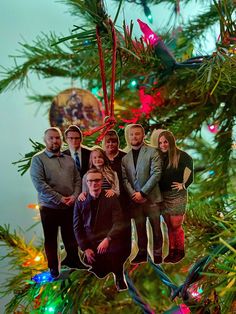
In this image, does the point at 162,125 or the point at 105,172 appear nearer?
the point at 105,172

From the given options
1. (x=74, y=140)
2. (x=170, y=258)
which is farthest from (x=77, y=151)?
(x=170, y=258)

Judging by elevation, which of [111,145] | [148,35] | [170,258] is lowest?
[170,258]

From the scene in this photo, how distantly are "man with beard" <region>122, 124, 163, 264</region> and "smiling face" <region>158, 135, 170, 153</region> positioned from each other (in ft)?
0.04

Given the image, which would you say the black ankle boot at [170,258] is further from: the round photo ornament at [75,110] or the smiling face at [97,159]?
the round photo ornament at [75,110]

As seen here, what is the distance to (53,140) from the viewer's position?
0.35 m

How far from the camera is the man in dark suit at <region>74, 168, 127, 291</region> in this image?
34cm

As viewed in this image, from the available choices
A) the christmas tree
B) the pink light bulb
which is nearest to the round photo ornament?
the christmas tree

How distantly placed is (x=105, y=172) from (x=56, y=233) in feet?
0.21

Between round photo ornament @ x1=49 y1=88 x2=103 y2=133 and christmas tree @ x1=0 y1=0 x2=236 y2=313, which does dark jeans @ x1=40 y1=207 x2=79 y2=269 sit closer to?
christmas tree @ x1=0 y1=0 x2=236 y2=313

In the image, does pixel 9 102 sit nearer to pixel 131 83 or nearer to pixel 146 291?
pixel 131 83

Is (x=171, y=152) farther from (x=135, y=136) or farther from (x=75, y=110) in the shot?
(x=75, y=110)

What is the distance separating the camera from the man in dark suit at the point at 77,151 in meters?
0.35

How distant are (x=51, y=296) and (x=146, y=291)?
0.39 meters

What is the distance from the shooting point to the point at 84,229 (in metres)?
0.34
